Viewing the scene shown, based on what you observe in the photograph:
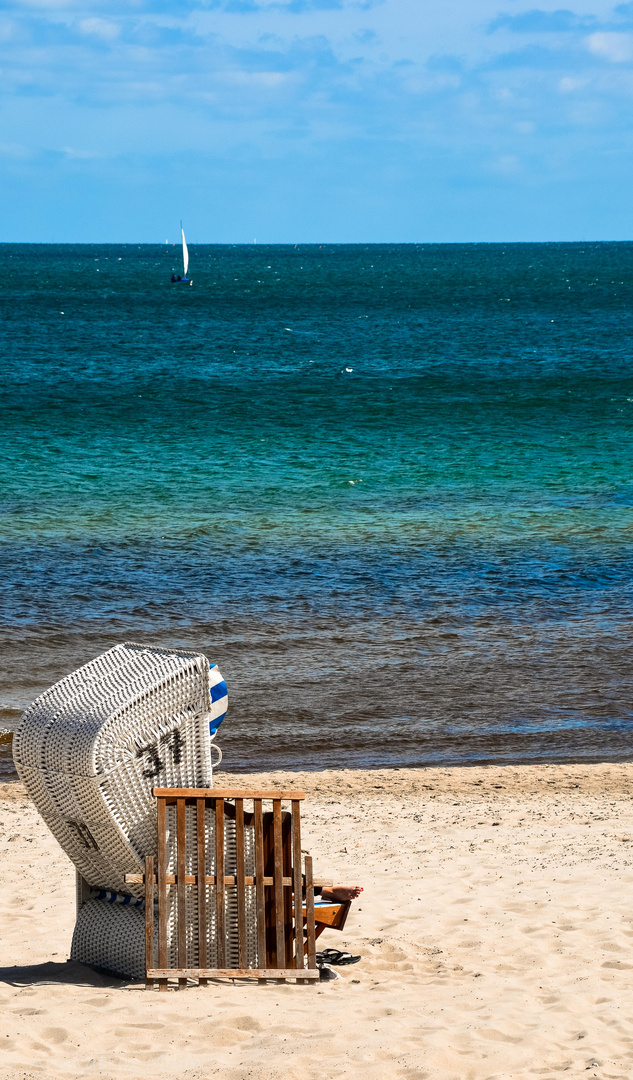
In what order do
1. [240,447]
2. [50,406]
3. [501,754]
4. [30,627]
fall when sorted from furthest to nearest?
[50,406] → [240,447] → [30,627] → [501,754]

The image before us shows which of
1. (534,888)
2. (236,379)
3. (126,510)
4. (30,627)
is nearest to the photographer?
(534,888)

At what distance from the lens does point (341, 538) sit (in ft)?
66.9

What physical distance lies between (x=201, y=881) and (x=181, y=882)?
4.4 inches

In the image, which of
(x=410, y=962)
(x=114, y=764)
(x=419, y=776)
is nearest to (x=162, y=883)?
(x=114, y=764)

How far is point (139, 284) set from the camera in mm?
105062

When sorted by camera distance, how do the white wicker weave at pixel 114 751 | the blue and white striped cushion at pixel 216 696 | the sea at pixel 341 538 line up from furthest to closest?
the sea at pixel 341 538, the blue and white striped cushion at pixel 216 696, the white wicker weave at pixel 114 751

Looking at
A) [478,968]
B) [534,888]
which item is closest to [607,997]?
[478,968]

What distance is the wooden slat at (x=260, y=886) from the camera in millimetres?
6047

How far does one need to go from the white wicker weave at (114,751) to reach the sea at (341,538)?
75.3 inches

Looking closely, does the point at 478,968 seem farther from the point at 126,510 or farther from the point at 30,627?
the point at 126,510

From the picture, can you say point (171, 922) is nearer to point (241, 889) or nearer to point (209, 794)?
point (241, 889)

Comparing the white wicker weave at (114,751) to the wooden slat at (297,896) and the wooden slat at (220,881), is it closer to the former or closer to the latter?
the wooden slat at (220,881)

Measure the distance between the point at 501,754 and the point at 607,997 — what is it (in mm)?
5482

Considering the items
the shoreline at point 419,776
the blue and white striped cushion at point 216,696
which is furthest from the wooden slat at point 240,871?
the shoreline at point 419,776
